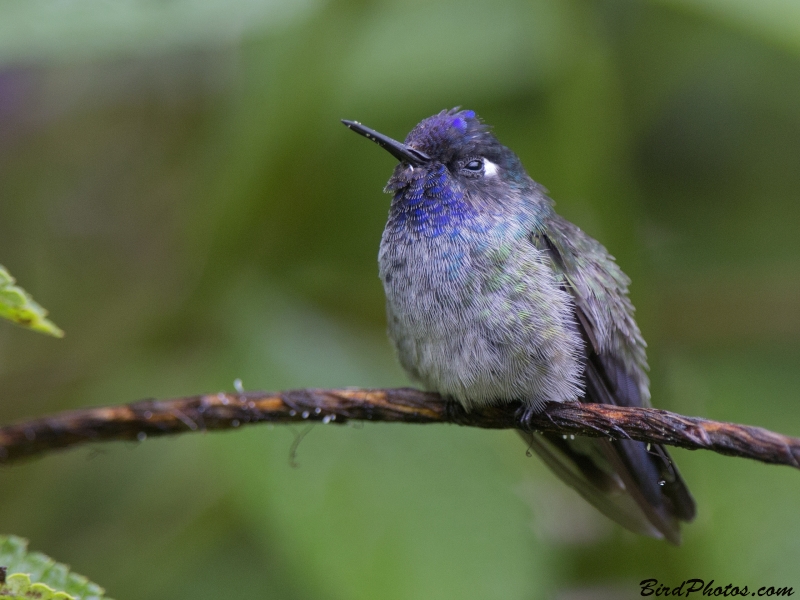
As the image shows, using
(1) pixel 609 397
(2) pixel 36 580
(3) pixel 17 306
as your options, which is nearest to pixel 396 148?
(1) pixel 609 397

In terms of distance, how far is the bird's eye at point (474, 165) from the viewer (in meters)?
2.32

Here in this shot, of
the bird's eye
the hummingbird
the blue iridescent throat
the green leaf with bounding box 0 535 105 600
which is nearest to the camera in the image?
the green leaf with bounding box 0 535 105 600

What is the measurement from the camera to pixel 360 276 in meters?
3.01

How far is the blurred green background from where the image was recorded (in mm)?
2354

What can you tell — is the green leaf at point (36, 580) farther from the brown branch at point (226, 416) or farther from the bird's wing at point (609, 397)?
the bird's wing at point (609, 397)

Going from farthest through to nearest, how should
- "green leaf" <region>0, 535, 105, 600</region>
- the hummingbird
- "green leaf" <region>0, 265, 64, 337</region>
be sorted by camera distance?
1. the hummingbird
2. "green leaf" <region>0, 265, 64, 337</region>
3. "green leaf" <region>0, 535, 105, 600</region>

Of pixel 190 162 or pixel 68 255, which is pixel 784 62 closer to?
pixel 190 162

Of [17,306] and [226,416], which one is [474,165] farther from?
[17,306]

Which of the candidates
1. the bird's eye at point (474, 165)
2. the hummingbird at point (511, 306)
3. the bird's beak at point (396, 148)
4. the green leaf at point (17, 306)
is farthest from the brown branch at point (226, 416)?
the bird's eye at point (474, 165)

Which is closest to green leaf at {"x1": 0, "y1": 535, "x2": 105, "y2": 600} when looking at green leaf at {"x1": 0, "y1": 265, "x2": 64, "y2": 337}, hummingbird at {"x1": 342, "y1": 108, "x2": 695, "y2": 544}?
green leaf at {"x1": 0, "y1": 265, "x2": 64, "y2": 337}

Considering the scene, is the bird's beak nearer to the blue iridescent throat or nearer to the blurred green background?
the blue iridescent throat

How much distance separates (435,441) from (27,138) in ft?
7.25

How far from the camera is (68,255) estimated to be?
317cm

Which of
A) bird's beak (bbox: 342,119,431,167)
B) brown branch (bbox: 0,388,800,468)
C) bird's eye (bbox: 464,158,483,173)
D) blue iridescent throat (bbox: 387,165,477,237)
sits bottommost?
brown branch (bbox: 0,388,800,468)
